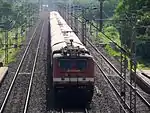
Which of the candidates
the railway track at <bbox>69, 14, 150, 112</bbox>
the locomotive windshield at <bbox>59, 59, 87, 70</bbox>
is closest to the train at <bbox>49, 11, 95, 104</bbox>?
the locomotive windshield at <bbox>59, 59, 87, 70</bbox>

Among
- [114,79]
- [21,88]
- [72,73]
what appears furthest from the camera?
[114,79]

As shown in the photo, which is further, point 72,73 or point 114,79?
point 114,79

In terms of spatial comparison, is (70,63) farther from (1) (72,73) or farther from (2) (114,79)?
(2) (114,79)

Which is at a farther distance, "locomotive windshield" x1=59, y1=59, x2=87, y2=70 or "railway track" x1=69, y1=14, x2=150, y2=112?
"railway track" x1=69, y1=14, x2=150, y2=112

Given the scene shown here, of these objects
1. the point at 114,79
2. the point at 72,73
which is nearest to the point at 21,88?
the point at 72,73

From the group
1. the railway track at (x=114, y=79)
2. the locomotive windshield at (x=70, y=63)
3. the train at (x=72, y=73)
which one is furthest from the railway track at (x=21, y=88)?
the railway track at (x=114, y=79)

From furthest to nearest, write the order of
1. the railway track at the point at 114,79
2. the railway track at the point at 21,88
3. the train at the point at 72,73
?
the railway track at the point at 114,79 → the railway track at the point at 21,88 → the train at the point at 72,73

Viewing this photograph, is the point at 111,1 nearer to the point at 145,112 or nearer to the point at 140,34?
the point at 140,34

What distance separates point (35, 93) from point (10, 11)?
54.2 m

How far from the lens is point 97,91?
79.3 feet

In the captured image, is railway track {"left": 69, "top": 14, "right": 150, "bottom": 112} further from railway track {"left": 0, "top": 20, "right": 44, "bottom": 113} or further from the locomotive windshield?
railway track {"left": 0, "top": 20, "right": 44, "bottom": 113}

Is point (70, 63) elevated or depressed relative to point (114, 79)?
elevated

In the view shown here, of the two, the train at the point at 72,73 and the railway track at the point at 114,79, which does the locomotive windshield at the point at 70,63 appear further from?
the railway track at the point at 114,79

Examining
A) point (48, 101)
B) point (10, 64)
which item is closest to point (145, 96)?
point (48, 101)
